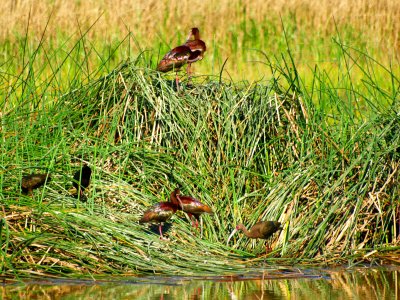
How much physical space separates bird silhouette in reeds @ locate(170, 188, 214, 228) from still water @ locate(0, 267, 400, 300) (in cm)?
62

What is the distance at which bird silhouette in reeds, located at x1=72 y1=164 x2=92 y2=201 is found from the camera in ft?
22.4

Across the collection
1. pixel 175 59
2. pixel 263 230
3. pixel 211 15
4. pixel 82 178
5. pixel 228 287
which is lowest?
pixel 228 287

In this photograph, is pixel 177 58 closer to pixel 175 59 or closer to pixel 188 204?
pixel 175 59

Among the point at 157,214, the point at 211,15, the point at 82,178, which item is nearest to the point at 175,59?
the point at 82,178

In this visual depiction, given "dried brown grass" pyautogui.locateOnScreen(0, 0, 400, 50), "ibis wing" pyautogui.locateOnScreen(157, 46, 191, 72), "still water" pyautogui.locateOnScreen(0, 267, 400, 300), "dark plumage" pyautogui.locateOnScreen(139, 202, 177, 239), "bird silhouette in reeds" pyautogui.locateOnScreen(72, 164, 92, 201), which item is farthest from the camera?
"dried brown grass" pyautogui.locateOnScreen(0, 0, 400, 50)

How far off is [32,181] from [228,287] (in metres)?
1.50

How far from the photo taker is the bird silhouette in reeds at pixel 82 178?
6.83 metres

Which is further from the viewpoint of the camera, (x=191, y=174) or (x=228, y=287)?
(x=191, y=174)

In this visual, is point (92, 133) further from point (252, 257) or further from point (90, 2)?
point (90, 2)

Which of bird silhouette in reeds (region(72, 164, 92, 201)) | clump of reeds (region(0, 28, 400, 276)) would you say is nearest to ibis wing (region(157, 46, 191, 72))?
clump of reeds (region(0, 28, 400, 276))

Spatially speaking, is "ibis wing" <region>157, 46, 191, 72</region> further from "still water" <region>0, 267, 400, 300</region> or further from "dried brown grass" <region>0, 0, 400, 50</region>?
"dried brown grass" <region>0, 0, 400, 50</region>

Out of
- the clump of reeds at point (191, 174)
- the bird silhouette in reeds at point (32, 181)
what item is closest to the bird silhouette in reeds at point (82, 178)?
the clump of reeds at point (191, 174)

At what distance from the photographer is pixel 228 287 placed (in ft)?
19.5

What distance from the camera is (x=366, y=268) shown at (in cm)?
673
